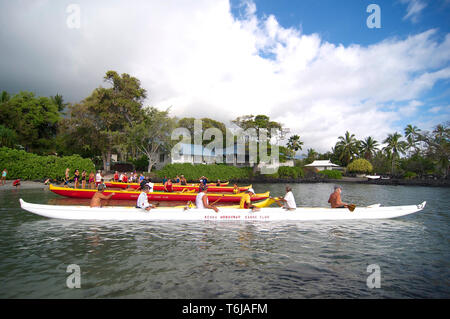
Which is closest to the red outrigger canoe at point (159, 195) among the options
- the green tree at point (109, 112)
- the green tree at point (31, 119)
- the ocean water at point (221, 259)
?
the ocean water at point (221, 259)

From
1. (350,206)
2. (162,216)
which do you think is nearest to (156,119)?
(162,216)

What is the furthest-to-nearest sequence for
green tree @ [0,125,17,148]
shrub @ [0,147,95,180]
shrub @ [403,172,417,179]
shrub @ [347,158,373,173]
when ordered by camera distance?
shrub @ [347,158,373,173]
shrub @ [403,172,417,179]
green tree @ [0,125,17,148]
shrub @ [0,147,95,180]

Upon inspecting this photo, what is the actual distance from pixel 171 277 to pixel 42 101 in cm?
4868

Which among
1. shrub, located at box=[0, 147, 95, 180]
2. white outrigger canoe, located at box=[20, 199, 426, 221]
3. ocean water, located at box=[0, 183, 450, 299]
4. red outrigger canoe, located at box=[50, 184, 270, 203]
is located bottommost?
ocean water, located at box=[0, 183, 450, 299]

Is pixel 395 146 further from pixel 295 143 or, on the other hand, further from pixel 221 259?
pixel 221 259

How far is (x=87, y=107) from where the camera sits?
41.4 meters

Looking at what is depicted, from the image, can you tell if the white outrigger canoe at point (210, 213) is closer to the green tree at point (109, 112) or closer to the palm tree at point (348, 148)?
the green tree at point (109, 112)

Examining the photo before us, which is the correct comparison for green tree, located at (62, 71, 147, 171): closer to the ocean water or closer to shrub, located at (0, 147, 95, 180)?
shrub, located at (0, 147, 95, 180)

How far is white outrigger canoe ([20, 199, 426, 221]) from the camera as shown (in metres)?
11.1

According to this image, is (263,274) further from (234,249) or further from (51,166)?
(51,166)

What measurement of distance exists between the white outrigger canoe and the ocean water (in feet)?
1.07

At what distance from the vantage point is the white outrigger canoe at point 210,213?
11.1 m

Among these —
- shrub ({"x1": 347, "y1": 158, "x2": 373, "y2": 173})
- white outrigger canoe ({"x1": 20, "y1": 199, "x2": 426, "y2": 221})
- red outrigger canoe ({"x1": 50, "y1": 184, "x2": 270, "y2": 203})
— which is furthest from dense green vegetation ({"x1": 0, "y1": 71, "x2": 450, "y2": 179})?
white outrigger canoe ({"x1": 20, "y1": 199, "x2": 426, "y2": 221})

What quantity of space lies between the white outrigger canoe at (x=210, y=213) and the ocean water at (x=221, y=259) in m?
0.33
